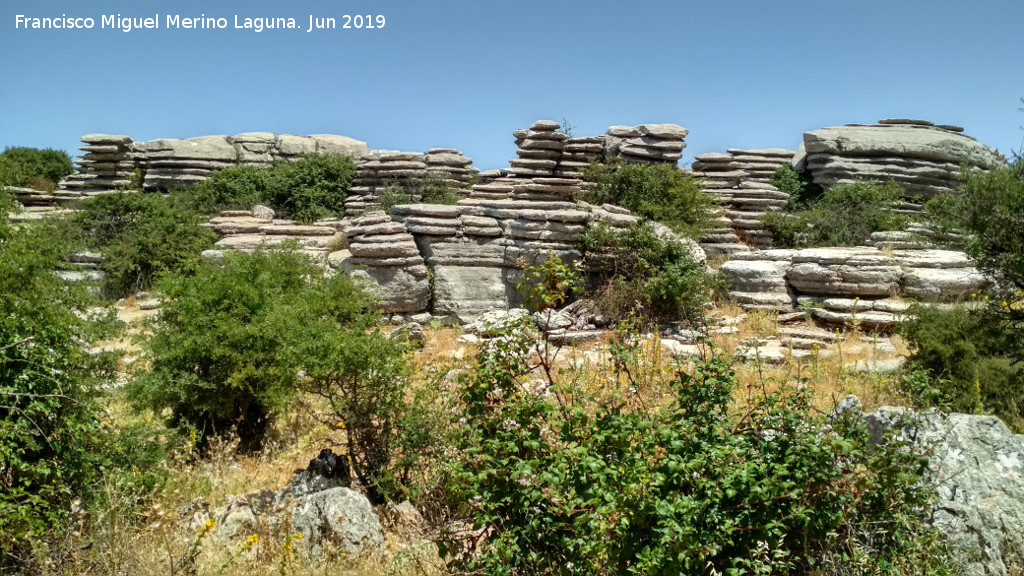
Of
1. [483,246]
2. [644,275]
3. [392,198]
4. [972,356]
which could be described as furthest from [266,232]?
[972,356]

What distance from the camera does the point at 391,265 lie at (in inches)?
468

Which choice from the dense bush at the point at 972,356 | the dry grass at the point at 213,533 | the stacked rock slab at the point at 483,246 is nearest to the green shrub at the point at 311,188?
the stacked rock slab at the point at 483,246

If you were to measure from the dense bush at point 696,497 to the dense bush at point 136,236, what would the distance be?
11763 mm

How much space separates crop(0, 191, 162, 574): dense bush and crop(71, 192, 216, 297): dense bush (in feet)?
31.4

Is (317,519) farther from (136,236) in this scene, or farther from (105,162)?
(105,162)

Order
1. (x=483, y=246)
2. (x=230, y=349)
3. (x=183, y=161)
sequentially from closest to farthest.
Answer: (x=230, y=349), (x=483, y=246), (x=183, y=161)

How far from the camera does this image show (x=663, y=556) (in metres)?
2.81

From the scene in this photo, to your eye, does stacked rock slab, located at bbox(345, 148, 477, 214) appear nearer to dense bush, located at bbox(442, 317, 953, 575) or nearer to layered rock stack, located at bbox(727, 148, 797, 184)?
layered rock stack, located at bbox(727, 148, 797, 184)

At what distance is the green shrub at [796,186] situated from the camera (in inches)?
766

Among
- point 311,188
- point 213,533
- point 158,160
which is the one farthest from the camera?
point 158,160

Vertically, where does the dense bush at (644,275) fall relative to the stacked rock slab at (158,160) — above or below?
below

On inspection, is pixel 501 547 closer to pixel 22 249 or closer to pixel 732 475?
pixel 732 475

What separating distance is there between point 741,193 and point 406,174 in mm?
8961

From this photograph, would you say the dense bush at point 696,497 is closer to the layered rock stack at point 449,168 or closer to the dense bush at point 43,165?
the layered rock stack at point 449,168
